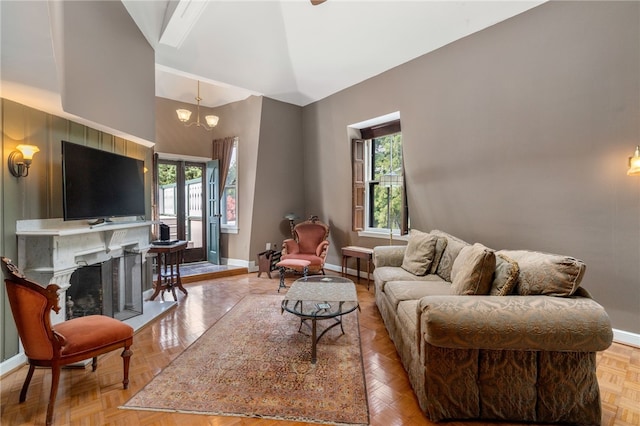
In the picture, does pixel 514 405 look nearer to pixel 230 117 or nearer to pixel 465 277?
pixel 465 277

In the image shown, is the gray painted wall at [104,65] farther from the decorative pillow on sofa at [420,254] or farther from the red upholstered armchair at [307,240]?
the decorative pillow on sofa at [420,254]

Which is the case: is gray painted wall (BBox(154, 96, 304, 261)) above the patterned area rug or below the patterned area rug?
above

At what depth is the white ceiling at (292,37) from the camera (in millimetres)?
3455

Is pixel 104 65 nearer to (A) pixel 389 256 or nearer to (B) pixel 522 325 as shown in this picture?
(A) pixel 389 256

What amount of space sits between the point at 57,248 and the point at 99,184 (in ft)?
2.51

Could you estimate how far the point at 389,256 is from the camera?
3.68 meters

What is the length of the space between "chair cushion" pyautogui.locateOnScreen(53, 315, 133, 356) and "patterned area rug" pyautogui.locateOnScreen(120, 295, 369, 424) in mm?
423

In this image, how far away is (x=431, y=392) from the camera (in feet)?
5.51

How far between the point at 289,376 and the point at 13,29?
290 centimetres

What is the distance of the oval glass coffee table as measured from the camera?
7.87 ft

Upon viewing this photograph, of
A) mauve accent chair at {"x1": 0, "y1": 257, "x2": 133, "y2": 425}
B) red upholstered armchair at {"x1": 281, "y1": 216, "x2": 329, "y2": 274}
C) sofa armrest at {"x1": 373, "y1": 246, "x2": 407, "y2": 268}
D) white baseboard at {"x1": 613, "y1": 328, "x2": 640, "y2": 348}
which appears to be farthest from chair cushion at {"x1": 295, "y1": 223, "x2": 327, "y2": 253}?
white baseboard at {"x1": 613, "y1": 328, "x2": 640, "y2": 348}

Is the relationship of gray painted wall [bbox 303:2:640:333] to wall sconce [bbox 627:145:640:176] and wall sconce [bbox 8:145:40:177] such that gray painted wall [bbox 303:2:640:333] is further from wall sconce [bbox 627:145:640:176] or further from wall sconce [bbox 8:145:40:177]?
wall sconce [bbox 8:145:40:177]

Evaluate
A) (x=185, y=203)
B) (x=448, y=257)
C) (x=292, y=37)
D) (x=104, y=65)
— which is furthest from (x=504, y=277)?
(x=185, y=203)

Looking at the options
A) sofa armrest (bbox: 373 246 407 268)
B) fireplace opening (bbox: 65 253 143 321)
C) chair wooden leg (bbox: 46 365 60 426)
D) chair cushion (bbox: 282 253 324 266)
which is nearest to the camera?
chair wooden leg (bbox: 46 365 60 426)
